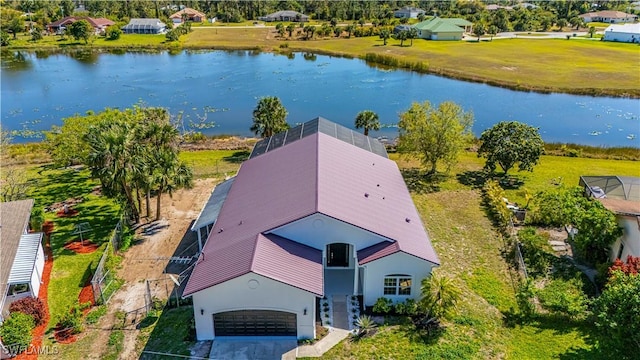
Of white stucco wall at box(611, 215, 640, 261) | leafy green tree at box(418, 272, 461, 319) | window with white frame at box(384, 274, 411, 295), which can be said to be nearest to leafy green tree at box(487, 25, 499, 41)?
white stucco wall at box(611, 215, 640, 261)

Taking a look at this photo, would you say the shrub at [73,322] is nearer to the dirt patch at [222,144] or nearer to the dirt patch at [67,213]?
the dirt patch at [67,213]

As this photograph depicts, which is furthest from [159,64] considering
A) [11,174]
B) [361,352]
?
[361,352]

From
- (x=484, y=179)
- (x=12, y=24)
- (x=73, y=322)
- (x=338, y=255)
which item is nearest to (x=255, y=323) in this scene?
(x=338, y=255)

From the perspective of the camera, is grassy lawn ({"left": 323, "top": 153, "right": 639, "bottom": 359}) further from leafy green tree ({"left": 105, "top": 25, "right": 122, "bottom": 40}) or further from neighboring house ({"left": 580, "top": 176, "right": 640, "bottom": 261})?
leafy green tree ({"left": 105, "top": 25, "right": 122, "bottom": 40})

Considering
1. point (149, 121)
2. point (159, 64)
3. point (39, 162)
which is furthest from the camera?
point (159, 64)

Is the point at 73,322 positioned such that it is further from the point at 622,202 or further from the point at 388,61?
the point at 388,61

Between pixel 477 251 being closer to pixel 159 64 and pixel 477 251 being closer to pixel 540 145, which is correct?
pixel 540 145
